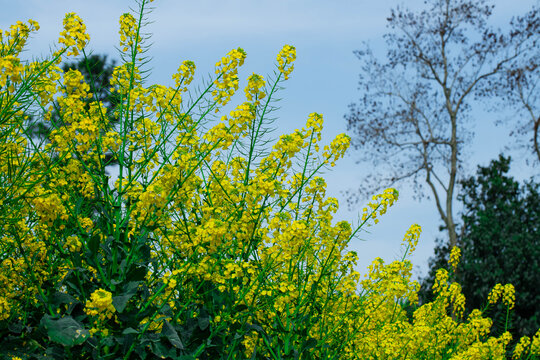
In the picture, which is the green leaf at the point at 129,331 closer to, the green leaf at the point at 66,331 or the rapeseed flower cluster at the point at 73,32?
the green leaf at the point at 66,331

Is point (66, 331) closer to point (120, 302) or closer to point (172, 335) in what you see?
point (120, 302)

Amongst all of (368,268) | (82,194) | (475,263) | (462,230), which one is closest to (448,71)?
(462,230)

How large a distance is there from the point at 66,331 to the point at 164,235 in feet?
3.35

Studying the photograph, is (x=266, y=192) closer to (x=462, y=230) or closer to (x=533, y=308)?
(x=533, y=308)

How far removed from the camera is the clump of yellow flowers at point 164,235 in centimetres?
344

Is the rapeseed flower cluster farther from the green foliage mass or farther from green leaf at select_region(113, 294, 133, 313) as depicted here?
the green foliage mass

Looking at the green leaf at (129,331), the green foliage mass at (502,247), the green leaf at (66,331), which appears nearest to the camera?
the green leaf at (66,331)


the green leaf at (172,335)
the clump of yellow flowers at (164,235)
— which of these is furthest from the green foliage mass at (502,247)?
the green leaf at (172,335)

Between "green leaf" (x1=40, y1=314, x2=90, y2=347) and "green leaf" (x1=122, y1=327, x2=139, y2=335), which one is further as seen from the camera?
"green leaf" (x1=122, y1=327, x2=139, y2=335)

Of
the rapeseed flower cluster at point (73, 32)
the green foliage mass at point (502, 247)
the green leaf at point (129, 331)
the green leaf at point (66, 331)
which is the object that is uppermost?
the green foliage mass at point (502, 247)

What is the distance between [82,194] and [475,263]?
401 inches

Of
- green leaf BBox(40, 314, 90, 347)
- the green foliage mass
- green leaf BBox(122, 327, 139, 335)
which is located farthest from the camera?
the green foliage mass

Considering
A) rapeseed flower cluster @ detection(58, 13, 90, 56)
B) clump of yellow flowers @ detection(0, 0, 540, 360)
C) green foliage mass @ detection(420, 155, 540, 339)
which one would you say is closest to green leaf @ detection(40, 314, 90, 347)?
clump of yellow flowers @ detection(0, 0, 540, 360)

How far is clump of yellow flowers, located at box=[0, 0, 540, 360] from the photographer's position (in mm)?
3438
